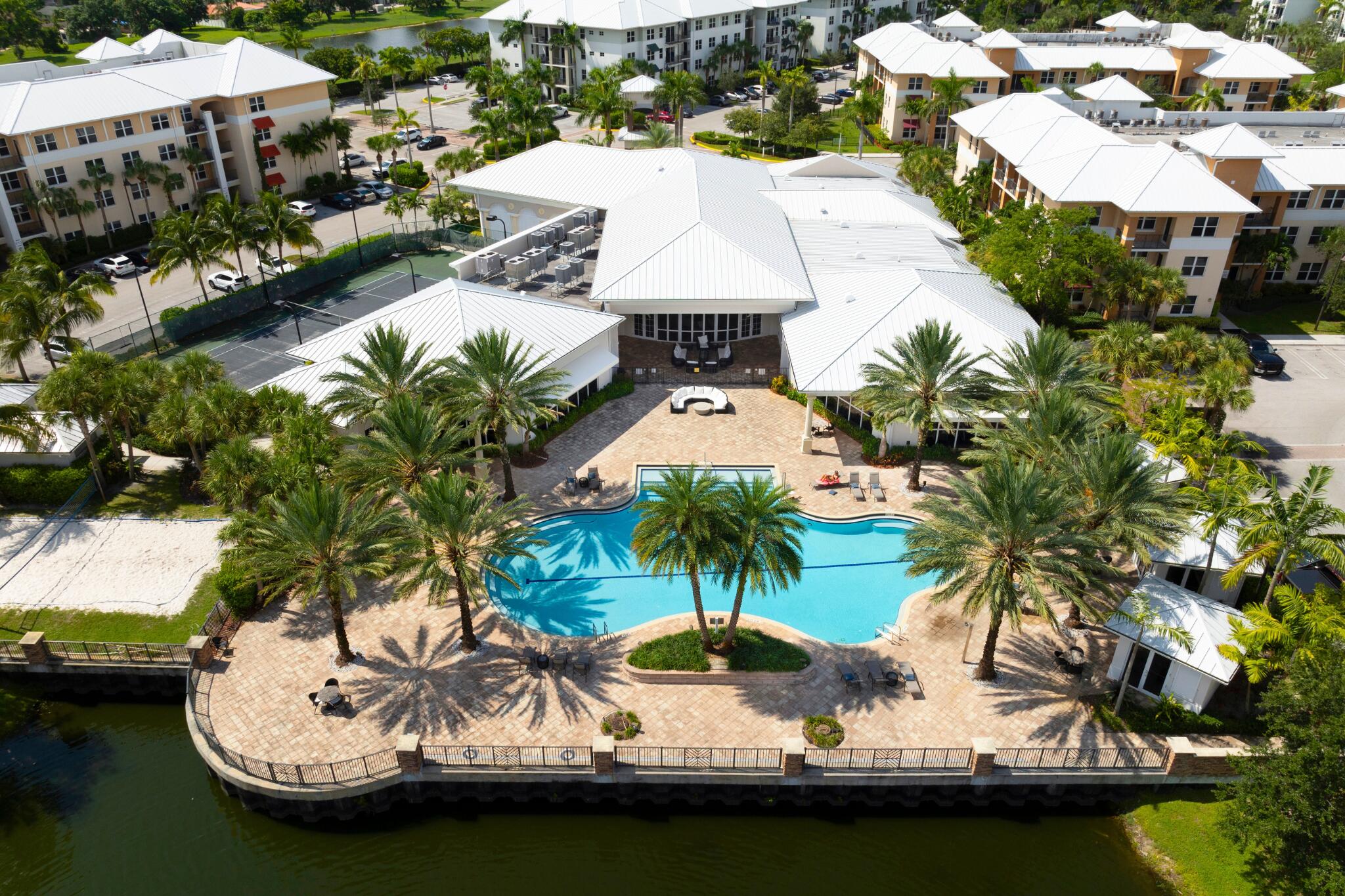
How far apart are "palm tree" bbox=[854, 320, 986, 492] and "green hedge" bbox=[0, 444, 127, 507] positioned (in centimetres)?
3496

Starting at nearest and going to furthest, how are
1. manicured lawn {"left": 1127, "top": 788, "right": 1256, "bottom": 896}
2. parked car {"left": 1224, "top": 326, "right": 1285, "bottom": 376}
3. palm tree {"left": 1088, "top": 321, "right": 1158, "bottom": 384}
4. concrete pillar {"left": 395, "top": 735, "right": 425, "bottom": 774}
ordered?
manicured lawn {"left": 1127, "top": 788, "right": 1256, "bottom": 896}
concrete pillar {"left": 395, "top": 735, "right": 425, "bottom": 774}
palm tree {"left": 1088, "top": 321, "right": 1158, "bottom": 384}
parked car {"left": 1224, "top": 326, "right": 1285, "bottom": 376}

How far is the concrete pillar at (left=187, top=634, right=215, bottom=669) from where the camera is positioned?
3173 cm

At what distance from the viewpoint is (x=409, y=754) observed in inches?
1100

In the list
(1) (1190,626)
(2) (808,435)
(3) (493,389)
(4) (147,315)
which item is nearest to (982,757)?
(1) (1190,626)

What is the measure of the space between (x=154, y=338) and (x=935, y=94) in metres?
69.6

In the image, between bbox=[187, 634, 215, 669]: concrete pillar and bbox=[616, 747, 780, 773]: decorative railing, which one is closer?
bbox=[616, 747, 780, 773]: decorative railing

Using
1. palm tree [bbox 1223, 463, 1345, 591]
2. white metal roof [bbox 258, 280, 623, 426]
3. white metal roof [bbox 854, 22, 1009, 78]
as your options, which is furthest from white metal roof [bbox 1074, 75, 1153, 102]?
palm tree [bbox 1223, 463, 1345, 591]

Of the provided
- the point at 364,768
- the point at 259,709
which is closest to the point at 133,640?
the point at 259,709

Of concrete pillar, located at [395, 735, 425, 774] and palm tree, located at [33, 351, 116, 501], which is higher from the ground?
palm tree, located at [33, 351, 116, 501]

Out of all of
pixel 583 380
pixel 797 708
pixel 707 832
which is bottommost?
pixel 707 832

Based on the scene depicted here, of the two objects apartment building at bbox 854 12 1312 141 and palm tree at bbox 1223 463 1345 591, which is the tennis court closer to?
palm tree at bbox 1223 463 1345 591

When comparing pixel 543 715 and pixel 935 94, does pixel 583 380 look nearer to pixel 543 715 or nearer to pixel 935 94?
pixel 543 715

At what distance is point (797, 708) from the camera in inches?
1203

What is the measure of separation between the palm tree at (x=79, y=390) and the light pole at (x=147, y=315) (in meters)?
14.4
